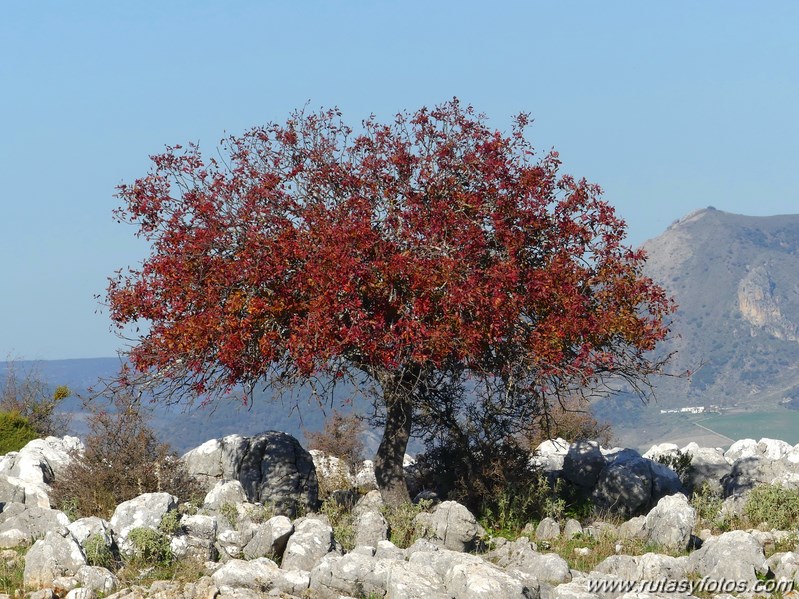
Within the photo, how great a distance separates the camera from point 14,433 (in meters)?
38.1

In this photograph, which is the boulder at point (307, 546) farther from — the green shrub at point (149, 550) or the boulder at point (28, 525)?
the boulder at point (28, 525)

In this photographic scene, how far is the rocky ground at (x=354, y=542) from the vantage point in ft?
62.4

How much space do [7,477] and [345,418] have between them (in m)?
17.3

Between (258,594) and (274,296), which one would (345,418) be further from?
(258,594)

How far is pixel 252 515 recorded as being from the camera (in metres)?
25.3

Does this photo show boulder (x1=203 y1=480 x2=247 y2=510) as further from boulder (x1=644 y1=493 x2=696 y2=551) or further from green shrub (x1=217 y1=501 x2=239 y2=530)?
boulder (x1=644 y1=493 x2=696 y2=551)

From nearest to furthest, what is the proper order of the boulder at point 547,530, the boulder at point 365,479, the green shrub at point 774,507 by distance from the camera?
the green shrub at point 774,507, the boulder at point 547,530, the boulder at point 365,479

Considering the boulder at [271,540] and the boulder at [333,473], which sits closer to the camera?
the boulder at [271,540]

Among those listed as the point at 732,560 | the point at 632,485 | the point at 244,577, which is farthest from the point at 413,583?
the point at 632,485

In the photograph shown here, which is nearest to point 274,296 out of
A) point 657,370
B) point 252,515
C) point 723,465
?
point 252,515

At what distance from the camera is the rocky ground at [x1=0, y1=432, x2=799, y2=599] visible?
19.0m

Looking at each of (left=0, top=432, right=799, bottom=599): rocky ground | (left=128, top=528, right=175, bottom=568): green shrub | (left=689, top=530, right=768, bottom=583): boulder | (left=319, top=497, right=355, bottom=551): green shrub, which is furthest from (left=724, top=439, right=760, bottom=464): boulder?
(left=128, top=528, right=175, bottom=568): green shrub

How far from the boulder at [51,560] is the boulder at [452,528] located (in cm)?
750

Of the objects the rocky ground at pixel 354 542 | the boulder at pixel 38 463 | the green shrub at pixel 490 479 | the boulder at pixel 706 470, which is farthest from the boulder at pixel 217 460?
the boulder at pixel 706 470
